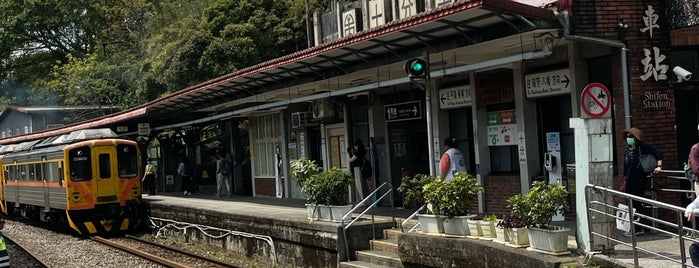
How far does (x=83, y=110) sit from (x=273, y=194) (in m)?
26.8

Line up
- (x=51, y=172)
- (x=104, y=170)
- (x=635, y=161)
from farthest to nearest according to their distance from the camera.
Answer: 1. (x=51, y=172)
2. (x=104, y=170)
3. (x=635, y=161)

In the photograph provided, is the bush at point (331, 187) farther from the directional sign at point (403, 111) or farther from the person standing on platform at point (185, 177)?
the person standing on platform at point (185, 177)

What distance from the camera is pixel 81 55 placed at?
161ft

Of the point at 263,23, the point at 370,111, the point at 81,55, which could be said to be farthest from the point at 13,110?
the point at 370,111

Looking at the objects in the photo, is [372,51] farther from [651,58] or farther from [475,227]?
[651,58]

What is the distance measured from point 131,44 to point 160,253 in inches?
1110

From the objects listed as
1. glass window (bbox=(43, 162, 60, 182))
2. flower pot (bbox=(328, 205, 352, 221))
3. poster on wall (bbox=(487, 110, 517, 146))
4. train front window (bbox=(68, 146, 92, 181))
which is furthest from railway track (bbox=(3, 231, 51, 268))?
poster on wall (bbox=(487, 110, 517, 146))

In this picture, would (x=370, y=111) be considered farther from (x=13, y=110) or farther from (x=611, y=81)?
(x=13, y=110)

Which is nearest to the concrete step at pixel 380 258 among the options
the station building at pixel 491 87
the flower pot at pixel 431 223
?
the flower pot at pixel 431 223

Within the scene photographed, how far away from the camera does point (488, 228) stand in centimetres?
867

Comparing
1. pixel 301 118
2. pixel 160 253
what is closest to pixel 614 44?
pixel 301 118

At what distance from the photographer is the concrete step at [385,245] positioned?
1074 cm

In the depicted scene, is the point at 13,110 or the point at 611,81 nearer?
the point at 611,81

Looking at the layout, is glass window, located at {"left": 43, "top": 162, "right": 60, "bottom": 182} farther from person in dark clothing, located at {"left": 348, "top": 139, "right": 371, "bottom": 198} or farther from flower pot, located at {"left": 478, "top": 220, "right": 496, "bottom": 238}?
flower pot, located at {"left": 478, "top": 220, "right": 496, "bottom": 238}
